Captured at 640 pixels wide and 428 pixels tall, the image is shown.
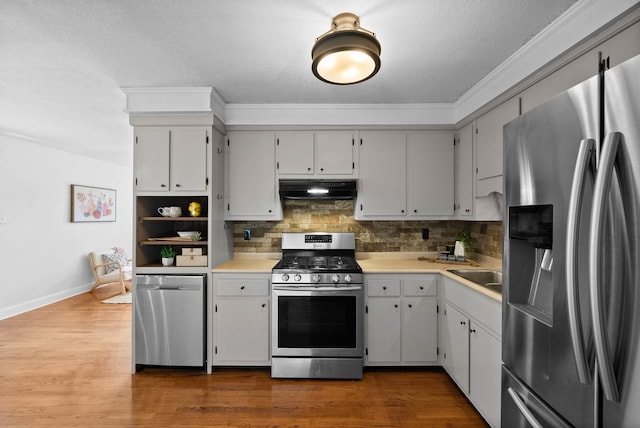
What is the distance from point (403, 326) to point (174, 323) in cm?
204

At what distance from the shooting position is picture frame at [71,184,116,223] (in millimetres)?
5324

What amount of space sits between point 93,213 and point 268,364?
194 inches

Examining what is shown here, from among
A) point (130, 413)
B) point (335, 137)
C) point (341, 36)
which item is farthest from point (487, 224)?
point (130, 413)

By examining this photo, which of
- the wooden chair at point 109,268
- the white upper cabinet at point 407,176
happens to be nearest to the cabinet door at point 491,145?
the white upper cabinet at point 407,176

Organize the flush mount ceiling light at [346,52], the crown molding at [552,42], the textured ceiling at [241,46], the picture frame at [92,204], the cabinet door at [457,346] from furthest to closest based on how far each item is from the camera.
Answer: the picture frame at [92,204] < the cabinet door at [457,346] < the textured ceiling at [241,46] < the flush mount ceiling light at [346,52] < the crown molding at [552,42]

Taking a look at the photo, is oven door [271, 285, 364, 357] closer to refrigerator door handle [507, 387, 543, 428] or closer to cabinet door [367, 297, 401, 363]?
cabinet door [367, 297, 401, 363]

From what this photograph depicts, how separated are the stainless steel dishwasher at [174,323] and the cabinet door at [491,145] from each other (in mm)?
2602

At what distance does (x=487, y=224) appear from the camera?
312 cm

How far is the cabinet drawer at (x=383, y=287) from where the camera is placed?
280 centimetres

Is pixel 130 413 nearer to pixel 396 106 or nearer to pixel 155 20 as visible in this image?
pixel 155 20

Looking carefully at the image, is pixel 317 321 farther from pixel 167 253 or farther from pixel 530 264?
pixel 530 264

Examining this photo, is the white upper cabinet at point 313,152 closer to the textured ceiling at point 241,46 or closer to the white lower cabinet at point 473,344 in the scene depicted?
the textured ceiling at point 241,46

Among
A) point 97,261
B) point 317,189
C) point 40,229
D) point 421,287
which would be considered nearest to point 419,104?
point 317,189

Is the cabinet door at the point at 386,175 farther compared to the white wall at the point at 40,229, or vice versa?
the white wall at the point at 40,229
